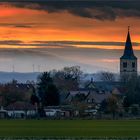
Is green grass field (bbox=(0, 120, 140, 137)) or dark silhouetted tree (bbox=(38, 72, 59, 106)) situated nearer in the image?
green grass field (bbox=(0, 120, 140, 137))

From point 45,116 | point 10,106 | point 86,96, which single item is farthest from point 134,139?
point 86,96

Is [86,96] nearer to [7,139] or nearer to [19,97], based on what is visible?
[19,97]

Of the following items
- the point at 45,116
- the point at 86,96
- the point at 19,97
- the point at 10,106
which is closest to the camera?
the point at 45,116

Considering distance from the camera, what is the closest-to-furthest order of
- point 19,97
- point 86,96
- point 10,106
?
point 10,106 < point 19,97 < point 86,96

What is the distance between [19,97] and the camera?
461 ft

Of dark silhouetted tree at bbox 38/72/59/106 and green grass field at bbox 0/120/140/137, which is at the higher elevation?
dark silhouetted tree at bbox 38/72/59/106

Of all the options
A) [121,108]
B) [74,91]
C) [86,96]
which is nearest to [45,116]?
[121,108]

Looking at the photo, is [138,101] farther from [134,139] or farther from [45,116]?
[134,139]

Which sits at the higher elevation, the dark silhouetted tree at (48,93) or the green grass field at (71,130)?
the dark silhouetted tree at (48,93)

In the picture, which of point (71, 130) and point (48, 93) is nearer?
point (71, 130)

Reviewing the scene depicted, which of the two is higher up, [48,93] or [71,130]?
[48,93]

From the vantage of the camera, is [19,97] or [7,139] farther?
[19,97]

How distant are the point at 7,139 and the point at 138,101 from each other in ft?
276

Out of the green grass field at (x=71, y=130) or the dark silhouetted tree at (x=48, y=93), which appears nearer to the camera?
the green grass field at (x=71, y=130)
